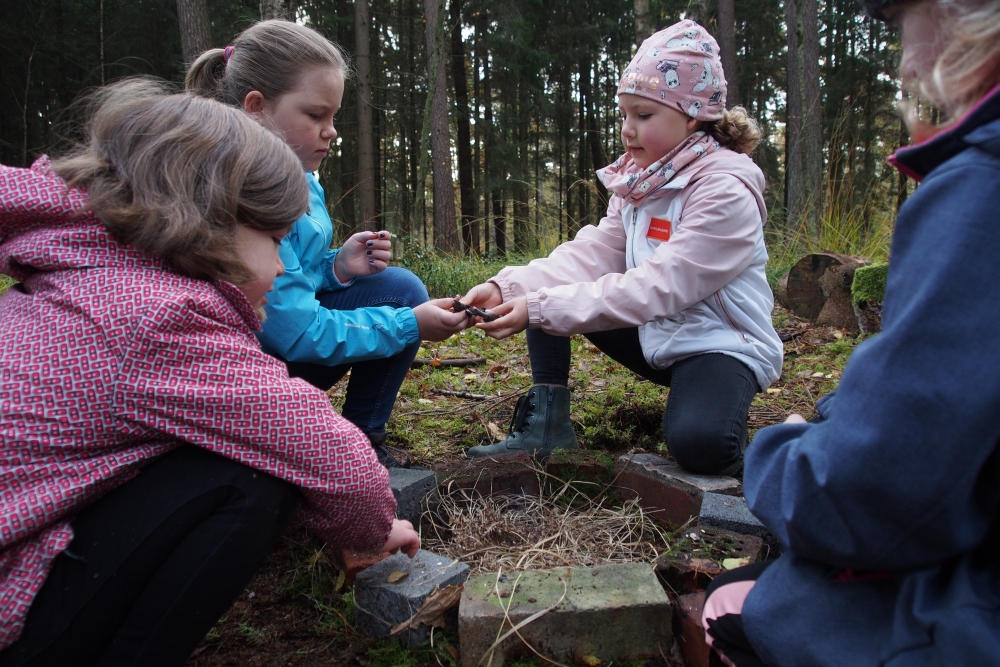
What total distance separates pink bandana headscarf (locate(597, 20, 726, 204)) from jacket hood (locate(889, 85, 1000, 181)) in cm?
152

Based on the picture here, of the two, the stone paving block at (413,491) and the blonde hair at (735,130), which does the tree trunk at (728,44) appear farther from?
the stone paving block at (413,491)

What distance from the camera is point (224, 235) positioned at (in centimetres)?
129

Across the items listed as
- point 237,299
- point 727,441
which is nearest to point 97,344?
point 237,299

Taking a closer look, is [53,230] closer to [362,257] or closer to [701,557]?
[362,257]

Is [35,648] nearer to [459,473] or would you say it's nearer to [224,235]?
[224,235]

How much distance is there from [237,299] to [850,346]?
12.9ft

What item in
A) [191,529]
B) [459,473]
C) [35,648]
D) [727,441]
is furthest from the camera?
[459,473]

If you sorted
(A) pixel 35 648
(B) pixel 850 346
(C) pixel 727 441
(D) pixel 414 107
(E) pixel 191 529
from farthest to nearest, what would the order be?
1. (D) pixel 414 107
2. (B) pixel 850 346
3. (C) pixel 727 441
4. (E) pixel 191 529
5. (A) pixel 35 648

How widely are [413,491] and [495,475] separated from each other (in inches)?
12.5

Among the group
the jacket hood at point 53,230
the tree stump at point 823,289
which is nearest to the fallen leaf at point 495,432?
the jacket hood at point 53,230

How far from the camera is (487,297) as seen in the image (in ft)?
8.20

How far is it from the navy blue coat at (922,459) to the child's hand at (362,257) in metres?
1.81

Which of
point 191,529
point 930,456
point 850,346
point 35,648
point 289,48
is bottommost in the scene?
point 850,346

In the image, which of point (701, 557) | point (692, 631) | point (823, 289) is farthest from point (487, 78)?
point (692, 631)
